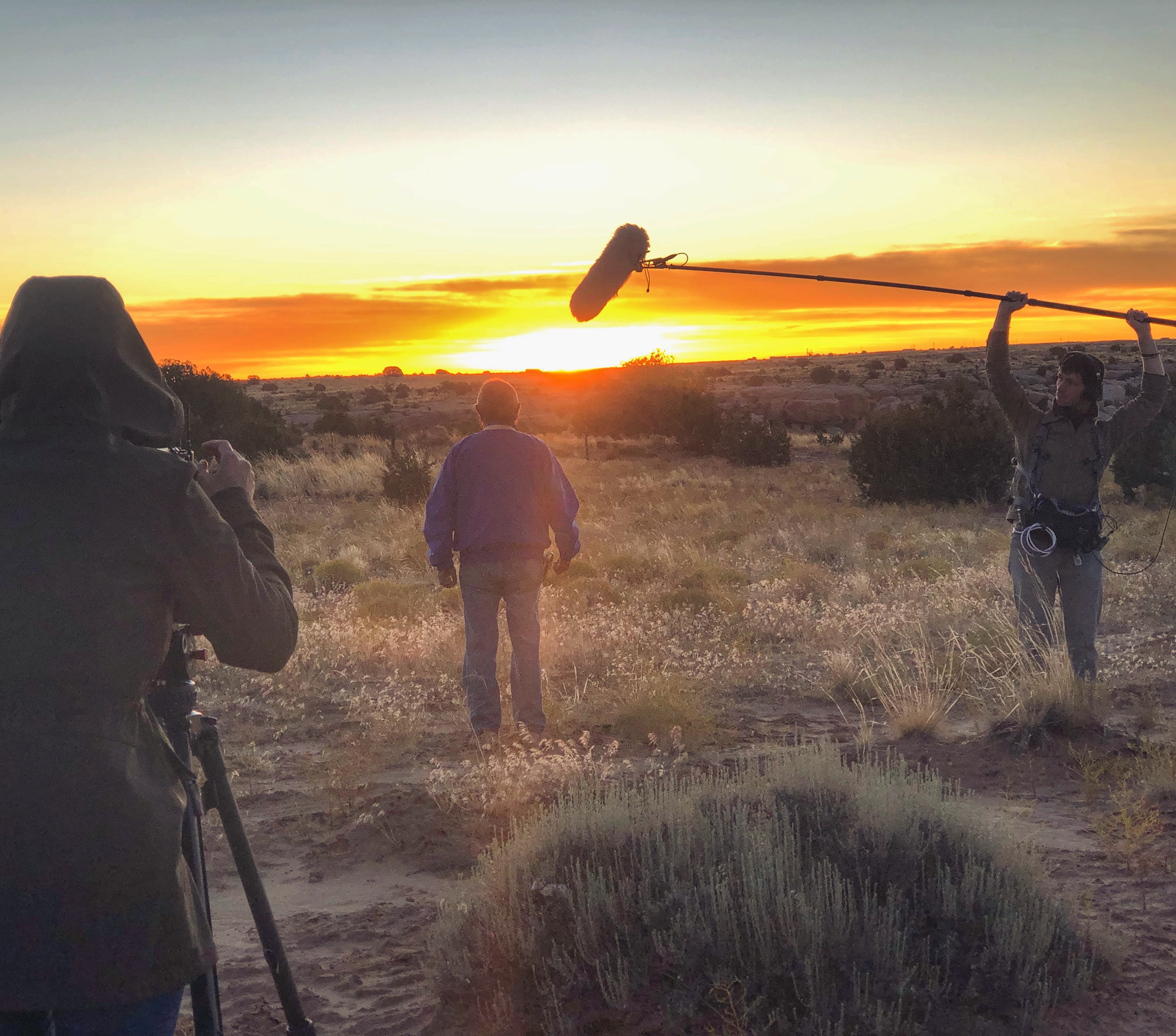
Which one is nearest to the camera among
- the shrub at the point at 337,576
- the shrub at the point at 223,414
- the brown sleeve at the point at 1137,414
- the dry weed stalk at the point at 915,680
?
the brown sleeve at the point at 1137,414

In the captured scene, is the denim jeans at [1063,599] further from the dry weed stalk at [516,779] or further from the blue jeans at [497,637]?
the blue jeans at [497,637]

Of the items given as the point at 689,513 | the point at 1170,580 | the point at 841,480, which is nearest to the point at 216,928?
the point at 1170,580

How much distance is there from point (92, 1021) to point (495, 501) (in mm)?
3871

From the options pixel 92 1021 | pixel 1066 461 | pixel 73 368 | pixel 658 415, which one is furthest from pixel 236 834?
pixel 658 415

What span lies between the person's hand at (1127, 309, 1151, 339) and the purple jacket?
2796mm

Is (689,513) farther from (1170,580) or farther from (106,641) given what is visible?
(106,641)

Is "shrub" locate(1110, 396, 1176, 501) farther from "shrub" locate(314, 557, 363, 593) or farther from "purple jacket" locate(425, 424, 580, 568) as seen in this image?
"purple jacket" locate(425, 424, 580, 568)

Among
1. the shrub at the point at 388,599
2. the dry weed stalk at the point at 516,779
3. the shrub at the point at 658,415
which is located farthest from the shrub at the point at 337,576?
the shrub at the point at 658,415

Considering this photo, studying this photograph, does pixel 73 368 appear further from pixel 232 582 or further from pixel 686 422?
pixel 686 422

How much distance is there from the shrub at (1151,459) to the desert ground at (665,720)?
3.46m

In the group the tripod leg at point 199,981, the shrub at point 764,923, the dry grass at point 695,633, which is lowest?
the dry grass at point 695,633

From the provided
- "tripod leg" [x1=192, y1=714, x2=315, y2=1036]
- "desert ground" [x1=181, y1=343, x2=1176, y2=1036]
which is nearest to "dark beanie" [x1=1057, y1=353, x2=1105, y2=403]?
"desert ground" [x1=181, y1=343, x2=1176, y2=1036]

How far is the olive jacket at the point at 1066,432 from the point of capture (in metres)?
5.12

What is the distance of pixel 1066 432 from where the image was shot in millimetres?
5215
